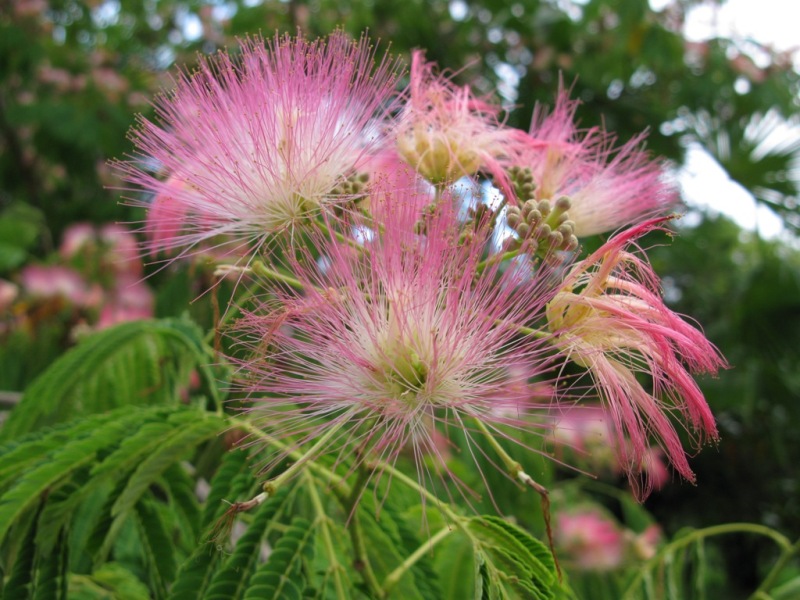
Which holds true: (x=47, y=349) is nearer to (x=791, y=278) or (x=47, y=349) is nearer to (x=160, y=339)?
(x=160, y=339)

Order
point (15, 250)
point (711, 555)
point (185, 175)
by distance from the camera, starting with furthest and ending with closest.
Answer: point (711, 555)
point (15, 250)
point (185, 175)

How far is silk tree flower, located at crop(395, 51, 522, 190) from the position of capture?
1.52 meters

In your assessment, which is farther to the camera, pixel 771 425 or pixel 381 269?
pixel 771 425

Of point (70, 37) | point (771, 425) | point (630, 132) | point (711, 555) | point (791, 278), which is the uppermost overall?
point (70, 37)

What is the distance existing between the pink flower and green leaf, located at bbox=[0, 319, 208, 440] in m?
2.39

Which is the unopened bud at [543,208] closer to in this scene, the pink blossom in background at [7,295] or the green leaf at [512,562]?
the green leaf at [512,562]

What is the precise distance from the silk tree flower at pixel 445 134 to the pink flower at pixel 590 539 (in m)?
2.56

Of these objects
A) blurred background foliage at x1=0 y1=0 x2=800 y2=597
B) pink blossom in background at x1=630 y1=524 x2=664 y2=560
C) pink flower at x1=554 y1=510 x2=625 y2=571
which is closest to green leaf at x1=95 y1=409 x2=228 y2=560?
blurred background foliage at x1=0 y1=0 x2=800 y2=597

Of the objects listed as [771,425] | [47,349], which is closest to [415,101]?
[47,349]

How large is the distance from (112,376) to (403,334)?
1.21 meters

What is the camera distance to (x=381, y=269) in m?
1.10

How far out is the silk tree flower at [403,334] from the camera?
108 cm

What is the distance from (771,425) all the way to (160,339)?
5.68 meters

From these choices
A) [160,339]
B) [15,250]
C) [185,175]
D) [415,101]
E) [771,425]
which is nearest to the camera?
[185,175]
